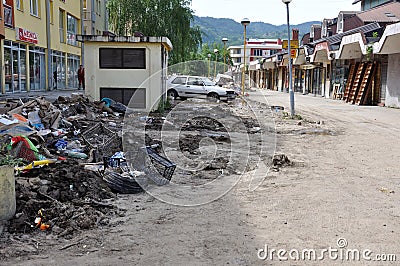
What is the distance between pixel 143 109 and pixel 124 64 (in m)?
1.87

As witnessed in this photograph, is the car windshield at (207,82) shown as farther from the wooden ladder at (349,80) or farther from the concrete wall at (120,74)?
the concrete wall at (120,74)

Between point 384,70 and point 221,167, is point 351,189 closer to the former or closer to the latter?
point 221,167

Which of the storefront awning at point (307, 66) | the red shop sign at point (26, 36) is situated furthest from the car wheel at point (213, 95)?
the storefront awning at point (307, 66)

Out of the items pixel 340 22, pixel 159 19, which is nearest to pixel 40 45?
pixel 159 19

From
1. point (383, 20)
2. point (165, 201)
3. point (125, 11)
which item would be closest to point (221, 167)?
→ point (165, 201)

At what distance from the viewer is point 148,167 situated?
7.10 metres

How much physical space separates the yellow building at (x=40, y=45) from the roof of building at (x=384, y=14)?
861 inches

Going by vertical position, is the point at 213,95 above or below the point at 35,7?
below

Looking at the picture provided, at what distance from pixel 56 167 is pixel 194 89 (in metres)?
20.2

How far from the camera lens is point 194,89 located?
1027 inches

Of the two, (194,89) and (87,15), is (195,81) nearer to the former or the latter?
(194,89)

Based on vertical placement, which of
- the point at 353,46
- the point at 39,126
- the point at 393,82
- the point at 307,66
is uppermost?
the point at 353,46

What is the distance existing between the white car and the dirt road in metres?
18.3

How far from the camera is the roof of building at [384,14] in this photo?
2947 centimetres
